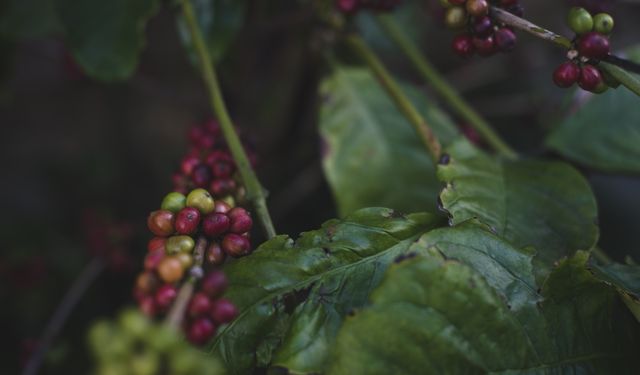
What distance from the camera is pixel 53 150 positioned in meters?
2.19

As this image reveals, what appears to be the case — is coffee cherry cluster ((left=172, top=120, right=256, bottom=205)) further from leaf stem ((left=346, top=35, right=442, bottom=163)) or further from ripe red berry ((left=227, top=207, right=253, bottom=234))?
leaf stem ((left=346, top=35, right=442, bottom=163))

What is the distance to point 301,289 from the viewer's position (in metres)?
0.78

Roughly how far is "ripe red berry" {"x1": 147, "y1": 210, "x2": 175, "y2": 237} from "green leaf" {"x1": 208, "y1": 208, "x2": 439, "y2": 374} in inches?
3.6

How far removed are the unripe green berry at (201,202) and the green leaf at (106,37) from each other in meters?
0.58

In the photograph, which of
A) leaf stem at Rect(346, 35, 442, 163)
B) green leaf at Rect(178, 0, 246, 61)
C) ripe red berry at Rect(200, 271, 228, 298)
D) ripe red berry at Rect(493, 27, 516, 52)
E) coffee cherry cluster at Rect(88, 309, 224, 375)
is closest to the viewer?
coffee cherry cluster at Rect(88, 309, 224, 375)

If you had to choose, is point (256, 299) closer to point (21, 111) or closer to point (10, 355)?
point (10, 355)

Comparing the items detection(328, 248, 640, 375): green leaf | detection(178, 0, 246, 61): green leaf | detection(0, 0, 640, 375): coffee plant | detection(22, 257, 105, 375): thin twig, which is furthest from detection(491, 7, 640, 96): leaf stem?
detection(22, 257, 105, 375): thin twig

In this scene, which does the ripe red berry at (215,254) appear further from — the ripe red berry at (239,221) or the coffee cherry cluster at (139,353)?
the coffee cherry cluster at (139,353)

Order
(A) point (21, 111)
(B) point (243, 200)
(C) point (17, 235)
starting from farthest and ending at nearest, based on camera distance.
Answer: (A) point (21, 111) < (C) point (17, 235) < (B) point (243, 200)

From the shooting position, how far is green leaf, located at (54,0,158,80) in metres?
1.25

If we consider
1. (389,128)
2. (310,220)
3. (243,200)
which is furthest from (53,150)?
(243,200)

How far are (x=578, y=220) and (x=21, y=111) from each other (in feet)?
6.13

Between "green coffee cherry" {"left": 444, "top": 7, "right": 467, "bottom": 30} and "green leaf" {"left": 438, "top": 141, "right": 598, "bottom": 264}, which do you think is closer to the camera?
"green coffee cherry" {"left": 444, "top": 7, "right": 467, "bottom": 30}

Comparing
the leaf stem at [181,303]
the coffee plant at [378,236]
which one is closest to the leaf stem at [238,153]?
the coffee plant at [378,236]
